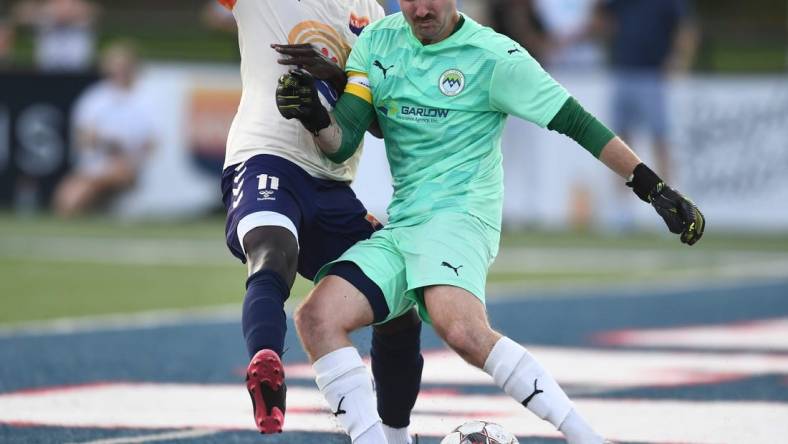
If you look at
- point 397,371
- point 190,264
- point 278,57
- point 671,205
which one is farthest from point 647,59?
point 671,205

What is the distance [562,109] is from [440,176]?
20.1 inches

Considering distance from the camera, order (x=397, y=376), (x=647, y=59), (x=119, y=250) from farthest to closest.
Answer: (x=647, y=59) → (x=119, y=250) → (x=397, y=376)

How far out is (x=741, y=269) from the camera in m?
15.2

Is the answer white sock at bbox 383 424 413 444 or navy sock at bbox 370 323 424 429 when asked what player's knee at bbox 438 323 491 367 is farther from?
white sock at bbox 383 424 413 444

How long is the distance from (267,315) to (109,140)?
47.6 ft

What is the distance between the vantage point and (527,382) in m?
5.55

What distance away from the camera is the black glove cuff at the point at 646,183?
19.0 ft

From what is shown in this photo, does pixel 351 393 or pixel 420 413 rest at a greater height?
pixel 351 393

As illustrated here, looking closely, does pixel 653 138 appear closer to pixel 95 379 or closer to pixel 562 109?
pixel 95 379

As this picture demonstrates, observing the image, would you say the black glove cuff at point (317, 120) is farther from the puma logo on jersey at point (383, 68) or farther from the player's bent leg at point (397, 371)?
the player's bent leg at point (397, 371)

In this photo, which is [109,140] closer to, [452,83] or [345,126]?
[345,126]

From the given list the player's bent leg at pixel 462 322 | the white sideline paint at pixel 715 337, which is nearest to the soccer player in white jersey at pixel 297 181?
the player's bent leg at pixel 462 322

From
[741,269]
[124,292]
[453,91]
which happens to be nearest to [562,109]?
[453,91]

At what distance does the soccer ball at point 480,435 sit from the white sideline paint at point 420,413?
3.06ft
